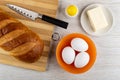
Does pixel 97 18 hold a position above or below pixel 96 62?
above

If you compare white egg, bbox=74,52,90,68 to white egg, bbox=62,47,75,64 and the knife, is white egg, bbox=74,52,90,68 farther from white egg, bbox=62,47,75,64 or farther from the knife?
the knife

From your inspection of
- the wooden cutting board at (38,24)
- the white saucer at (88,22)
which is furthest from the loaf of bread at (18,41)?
the white saucer at (88,22)

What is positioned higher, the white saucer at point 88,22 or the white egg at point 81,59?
the white saucer at point 88,22

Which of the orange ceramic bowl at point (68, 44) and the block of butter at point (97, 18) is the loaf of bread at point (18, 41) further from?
the block of butter at point (97, 18)

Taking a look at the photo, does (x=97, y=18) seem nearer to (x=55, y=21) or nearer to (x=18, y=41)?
(x=55, y=21)

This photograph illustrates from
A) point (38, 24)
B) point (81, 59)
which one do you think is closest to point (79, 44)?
point (81, 59)

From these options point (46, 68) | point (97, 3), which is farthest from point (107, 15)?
point (46, 68)

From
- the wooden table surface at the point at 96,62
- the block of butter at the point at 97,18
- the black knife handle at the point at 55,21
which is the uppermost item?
the block of butter at the point at 97,18
